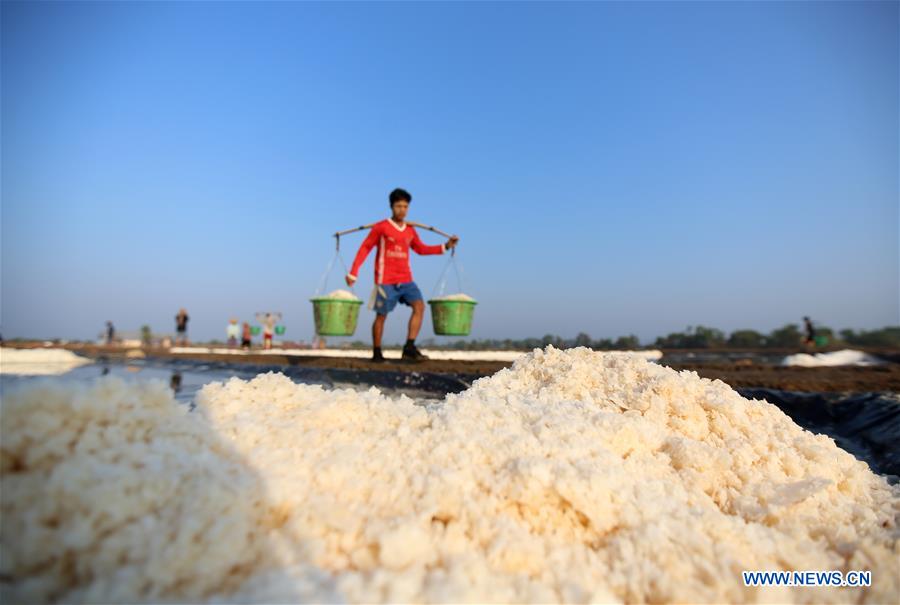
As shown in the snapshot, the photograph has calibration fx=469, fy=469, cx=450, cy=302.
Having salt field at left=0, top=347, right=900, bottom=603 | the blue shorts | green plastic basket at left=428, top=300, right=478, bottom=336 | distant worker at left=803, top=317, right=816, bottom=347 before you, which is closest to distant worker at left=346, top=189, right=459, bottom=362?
the blue shorts

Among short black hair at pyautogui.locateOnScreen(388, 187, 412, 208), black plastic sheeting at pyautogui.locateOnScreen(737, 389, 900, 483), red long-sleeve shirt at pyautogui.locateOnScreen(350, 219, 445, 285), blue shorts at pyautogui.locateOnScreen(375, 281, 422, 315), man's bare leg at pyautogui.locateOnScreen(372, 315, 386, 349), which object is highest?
short black hair at pyautogui.locateOnScreen(388, 187, 412, 208)

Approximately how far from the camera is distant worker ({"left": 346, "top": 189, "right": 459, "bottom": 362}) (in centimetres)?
569

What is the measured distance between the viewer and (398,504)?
3.31ft

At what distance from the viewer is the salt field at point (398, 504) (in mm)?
754

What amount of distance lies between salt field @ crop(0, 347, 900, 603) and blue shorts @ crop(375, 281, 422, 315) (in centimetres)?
418

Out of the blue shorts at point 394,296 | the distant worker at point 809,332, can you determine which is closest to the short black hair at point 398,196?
the blue shorts at point 394,296

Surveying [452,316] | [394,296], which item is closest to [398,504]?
[452,316]

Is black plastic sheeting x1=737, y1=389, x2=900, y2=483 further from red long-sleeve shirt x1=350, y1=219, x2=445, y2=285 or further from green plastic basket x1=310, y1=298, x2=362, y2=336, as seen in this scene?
green plastic basket x1=310, y1=298, x2=362, y2=336

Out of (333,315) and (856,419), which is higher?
(333,315)

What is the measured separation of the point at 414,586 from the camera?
2.67 feet

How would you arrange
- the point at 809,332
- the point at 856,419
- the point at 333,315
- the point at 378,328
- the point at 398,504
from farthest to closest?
the point at 809,332 → the point at 378,328 → the point at 333,315 → the point at 856,419 → the point at 398,504

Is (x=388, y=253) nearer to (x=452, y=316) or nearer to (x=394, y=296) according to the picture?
(x=394, y=296)

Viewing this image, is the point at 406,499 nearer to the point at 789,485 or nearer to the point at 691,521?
the point at 691,521

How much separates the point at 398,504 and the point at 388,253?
492 cm
